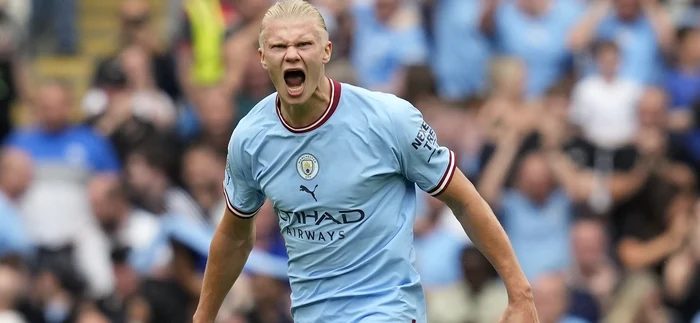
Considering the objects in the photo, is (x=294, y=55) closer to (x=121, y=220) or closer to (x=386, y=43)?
(x=121, y=220)

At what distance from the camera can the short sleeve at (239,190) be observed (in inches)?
246

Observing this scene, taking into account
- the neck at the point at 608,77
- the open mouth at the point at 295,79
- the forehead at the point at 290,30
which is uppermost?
the forehead at the point at 290,30

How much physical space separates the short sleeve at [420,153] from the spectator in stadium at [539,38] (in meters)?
6.77

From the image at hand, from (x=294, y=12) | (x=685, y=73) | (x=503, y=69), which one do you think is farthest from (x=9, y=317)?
(x=685, y=73)

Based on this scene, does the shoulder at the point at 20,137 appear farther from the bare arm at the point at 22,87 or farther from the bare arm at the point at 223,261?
the bare arm at the point at 223,261

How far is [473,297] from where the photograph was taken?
34.4 feet

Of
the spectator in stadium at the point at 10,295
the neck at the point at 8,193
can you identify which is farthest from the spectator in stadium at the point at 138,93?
the spectator in stadium at the point at 10,295

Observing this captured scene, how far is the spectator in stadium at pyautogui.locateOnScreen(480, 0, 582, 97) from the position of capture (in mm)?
12742

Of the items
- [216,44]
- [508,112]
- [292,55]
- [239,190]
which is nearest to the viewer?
[292,55]

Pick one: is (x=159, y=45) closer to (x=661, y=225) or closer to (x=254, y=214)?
(x=661, y=225)

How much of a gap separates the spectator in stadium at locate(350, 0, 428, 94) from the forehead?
276 inches

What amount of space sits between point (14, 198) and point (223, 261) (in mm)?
5904

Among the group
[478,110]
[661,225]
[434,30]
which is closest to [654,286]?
[661,225]

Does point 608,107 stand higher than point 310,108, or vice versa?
point 310,108
